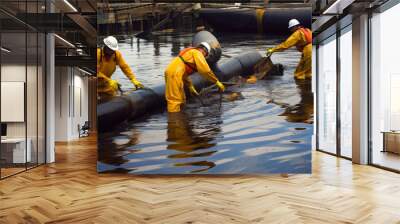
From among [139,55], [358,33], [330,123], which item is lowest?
[330,123]

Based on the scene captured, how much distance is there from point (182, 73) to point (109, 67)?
4.26ft

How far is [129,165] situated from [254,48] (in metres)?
→ 3.05

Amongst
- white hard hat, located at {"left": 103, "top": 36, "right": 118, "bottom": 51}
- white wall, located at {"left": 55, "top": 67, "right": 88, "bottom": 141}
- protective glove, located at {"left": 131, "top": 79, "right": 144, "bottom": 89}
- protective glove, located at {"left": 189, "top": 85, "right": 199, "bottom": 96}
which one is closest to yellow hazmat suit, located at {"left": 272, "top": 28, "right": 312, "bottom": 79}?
protective glove, located at {"left": 189, "top": 85, "right": 199, "bottom": 96}

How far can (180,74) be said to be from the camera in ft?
23.9

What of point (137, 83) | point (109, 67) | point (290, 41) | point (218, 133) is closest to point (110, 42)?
point (109, 67)

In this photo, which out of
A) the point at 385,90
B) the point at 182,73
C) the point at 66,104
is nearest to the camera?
the point at 182,73

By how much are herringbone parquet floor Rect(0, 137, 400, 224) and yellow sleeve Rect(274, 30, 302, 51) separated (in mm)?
2311

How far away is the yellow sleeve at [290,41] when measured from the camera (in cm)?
728

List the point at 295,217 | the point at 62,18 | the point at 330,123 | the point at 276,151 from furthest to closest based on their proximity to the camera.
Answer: the point at 330,123 < the point at 62,18 < the point at 276,151 < the point at 295,217

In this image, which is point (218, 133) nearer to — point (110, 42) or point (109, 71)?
point (109, 71)

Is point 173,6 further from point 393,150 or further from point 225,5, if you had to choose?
point 393,150

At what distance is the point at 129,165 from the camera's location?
7227 millimetres

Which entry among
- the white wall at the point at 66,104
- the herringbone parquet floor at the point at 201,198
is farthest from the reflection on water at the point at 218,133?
the white wall at the point at 66,104

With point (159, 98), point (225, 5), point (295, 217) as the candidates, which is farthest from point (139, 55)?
point (295, 217)
